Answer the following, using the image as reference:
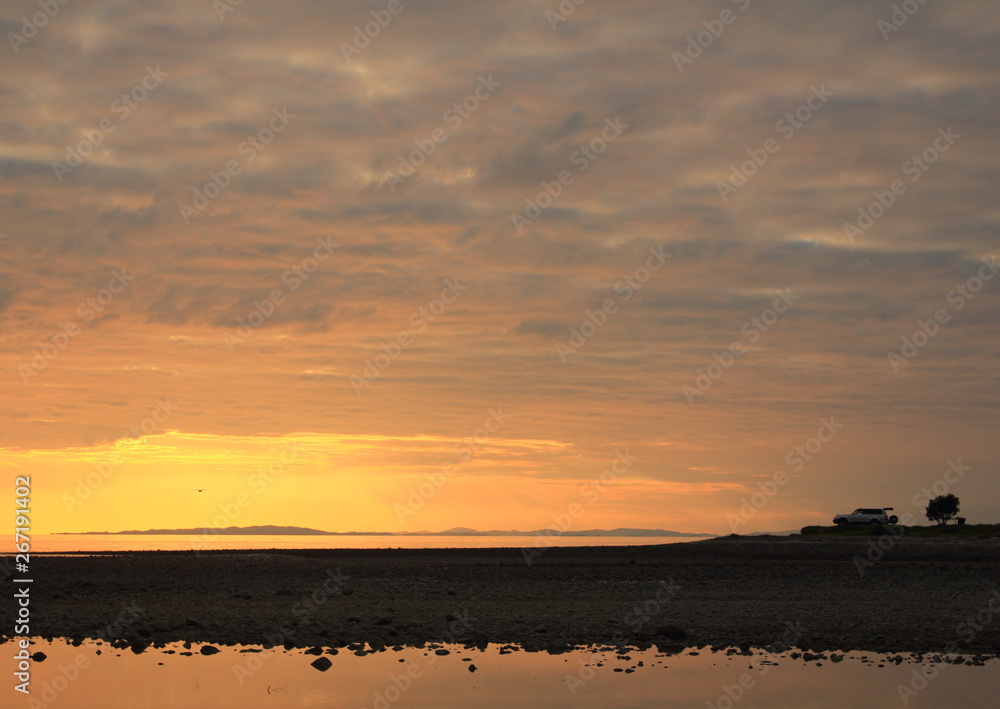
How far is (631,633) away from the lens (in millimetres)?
26594

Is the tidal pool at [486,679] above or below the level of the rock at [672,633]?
below

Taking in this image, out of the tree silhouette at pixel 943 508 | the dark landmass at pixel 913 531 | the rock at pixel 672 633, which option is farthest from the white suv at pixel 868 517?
the rock at pixel 672 633

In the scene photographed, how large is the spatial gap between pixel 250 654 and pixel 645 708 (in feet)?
34.3

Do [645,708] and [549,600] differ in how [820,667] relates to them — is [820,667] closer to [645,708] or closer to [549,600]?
[645,708]

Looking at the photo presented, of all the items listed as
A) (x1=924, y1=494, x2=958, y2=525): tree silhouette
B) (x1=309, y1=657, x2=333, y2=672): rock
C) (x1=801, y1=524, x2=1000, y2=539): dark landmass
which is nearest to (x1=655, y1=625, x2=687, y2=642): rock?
(x1=309, y1=657, x2=333, y2=672): rock

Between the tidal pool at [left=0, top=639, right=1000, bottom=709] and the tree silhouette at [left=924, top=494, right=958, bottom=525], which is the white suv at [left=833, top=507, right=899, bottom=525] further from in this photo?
the tidal pool at [left=0, top=639, right=1000, bottom=709]

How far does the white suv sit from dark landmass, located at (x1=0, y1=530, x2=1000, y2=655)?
41.3m

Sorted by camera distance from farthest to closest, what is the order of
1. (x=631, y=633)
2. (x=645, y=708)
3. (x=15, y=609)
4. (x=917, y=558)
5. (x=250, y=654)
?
(x=917, y=558), (x=15, y=609), (x=631, y=633), (x=250, y=654), (x=645, y=708)

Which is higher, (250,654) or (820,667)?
(250,654)

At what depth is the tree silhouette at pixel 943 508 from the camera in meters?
124

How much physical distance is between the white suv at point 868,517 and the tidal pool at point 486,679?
79.4 meters

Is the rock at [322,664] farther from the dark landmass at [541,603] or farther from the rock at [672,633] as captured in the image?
the rock at [672,633]

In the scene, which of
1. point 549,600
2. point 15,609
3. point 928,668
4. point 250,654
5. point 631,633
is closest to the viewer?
point 928,668

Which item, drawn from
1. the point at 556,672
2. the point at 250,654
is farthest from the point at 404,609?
the point at 556,672
